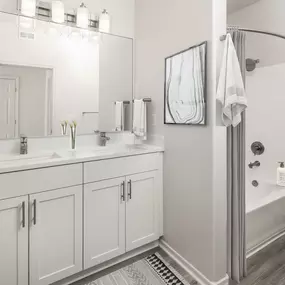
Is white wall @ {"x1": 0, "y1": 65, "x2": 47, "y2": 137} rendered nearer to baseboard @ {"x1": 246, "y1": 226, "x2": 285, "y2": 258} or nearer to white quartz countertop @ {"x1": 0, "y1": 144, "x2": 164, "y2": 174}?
white quartz countertop @ {"x1": 0, "y1": 144, "x2": 164, "y2": 174}

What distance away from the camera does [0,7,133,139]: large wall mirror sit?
1806mm

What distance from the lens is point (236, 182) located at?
1.62 m

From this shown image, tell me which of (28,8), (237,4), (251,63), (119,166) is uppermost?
(237,4)

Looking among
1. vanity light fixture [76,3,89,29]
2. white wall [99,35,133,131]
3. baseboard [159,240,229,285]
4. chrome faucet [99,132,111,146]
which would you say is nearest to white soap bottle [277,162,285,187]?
baseboard [159,240,229,285]

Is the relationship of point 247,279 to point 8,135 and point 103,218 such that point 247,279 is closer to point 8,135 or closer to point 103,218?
point 103,218

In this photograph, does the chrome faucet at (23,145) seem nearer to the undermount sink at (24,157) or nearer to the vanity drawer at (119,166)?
the undermount sink at (24,157)

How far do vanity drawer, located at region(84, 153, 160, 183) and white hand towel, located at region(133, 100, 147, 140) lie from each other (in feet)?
0.94

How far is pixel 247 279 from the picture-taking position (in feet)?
5.57

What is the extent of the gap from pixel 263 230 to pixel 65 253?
1807 millimetres

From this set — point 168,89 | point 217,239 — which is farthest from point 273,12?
point 217,239

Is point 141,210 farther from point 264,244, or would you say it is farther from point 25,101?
point 25,101

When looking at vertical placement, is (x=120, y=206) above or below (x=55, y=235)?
above

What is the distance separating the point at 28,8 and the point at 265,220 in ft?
9.37

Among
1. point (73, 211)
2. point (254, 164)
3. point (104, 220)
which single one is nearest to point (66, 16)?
point (73, 211)
